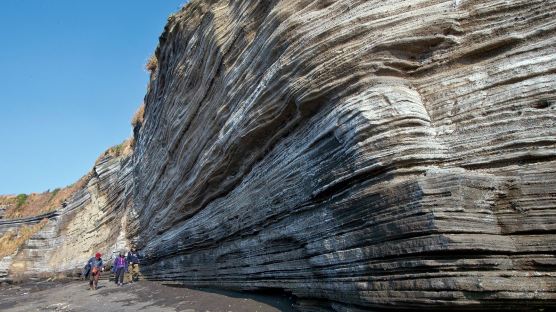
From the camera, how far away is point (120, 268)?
752 inches

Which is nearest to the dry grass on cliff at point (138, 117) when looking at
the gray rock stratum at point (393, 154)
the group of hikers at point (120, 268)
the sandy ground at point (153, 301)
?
the group of hikers at point (120, 268)

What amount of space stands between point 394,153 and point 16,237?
1480 inches

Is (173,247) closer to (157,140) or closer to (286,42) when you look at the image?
(157,140)

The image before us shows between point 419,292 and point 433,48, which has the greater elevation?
point 433,48

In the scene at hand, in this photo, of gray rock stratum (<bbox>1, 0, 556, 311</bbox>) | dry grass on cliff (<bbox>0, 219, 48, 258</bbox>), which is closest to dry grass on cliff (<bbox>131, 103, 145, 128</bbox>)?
dry grass on cliff (<bbox>0, 219, 48, 258</bbox>)

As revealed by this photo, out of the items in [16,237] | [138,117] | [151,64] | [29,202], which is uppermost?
[29,202]

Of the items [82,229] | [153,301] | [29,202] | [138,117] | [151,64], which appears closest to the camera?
[153,301]

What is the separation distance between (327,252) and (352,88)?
2.56 m

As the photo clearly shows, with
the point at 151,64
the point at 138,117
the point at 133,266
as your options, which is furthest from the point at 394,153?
the point at 138,117

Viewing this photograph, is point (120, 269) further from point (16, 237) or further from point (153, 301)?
point (16, 237)

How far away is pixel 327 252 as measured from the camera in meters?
7.04

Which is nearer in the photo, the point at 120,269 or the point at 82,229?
the point at 120,269

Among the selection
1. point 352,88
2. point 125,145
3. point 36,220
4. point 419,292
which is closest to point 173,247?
point 352,88

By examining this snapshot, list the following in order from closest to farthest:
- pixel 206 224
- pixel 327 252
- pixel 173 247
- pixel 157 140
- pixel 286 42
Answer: pixel 327 252 < pixel 286 42 < pixel 206 224 < pixel 173 247 < pixel 157 140
